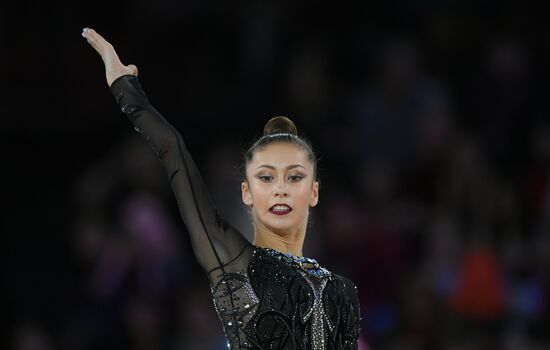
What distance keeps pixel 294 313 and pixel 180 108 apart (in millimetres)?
5450

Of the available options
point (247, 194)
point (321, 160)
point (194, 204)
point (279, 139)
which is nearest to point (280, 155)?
point (279, 139)

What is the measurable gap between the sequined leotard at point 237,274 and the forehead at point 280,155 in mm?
313

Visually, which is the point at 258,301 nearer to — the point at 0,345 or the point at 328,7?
the point at 0,345

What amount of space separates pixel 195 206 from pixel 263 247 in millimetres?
364

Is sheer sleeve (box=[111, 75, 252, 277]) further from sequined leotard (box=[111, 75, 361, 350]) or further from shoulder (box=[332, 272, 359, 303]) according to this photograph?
shoulder (box=[332, 272, 359, 303])

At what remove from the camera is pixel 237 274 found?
3914 mm

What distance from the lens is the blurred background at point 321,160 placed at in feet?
24.4

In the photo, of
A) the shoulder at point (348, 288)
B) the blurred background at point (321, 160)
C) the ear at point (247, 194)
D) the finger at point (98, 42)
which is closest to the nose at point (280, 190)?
the ear at point (247, 194)

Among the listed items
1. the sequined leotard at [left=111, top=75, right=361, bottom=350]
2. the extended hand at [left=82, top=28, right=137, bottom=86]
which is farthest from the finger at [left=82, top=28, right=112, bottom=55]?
the sequined leotard at [left=111, top=75, right=361, bottom=350]

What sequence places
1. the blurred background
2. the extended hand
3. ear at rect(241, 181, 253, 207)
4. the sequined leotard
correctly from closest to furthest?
the sequined leotard, the extended hand, ear at rect(241, 181, 253, 207), the blurred background

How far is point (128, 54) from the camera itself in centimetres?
973

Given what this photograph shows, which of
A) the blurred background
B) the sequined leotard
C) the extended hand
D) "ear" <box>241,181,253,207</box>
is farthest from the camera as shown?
the blurred background

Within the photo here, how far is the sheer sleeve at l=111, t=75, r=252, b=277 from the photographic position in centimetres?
389

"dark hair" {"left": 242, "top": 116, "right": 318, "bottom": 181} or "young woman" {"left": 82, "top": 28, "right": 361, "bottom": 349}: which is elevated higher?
"dark hair" {"left": 242, "top": 116, "right": 318, "bottom": 181}
